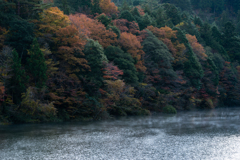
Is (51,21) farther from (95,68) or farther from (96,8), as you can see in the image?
(96,8)

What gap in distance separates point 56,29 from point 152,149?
82.9 feet

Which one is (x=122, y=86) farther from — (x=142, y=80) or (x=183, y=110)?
(x=183, y=110)

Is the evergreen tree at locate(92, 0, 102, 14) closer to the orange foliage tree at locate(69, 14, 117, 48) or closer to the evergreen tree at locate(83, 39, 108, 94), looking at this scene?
the orange foliage tree at locate(69, 14, 117, 48)

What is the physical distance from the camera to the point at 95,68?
4294 cm

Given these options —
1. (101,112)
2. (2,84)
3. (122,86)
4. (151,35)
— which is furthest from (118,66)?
(2,84)

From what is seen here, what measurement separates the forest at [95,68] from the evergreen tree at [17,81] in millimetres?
114

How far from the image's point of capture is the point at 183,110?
60344mm

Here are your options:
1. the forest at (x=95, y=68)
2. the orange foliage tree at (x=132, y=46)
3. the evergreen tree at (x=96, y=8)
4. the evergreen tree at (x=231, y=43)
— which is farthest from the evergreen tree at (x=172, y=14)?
the orange foliage tree at (x=132, y=46)

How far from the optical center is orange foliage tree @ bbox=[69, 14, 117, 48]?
4819 centimetres

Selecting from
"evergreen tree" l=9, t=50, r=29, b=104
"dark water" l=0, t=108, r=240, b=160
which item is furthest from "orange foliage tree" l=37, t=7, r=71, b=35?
"dark water" l=0, t=108, r=240, b=160

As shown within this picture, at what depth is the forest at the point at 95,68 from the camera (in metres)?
36.4

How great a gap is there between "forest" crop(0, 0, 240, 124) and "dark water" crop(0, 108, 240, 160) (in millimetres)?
5185

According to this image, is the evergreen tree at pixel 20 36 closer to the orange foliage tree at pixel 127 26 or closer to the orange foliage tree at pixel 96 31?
the orange foliage tree at pixel 96 31

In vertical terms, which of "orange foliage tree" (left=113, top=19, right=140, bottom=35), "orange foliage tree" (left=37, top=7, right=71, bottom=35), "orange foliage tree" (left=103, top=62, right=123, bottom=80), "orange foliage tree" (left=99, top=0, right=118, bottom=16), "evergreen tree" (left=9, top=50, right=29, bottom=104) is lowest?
"evergreen tree" (left=9, top=50, right=29, bottom=104)
